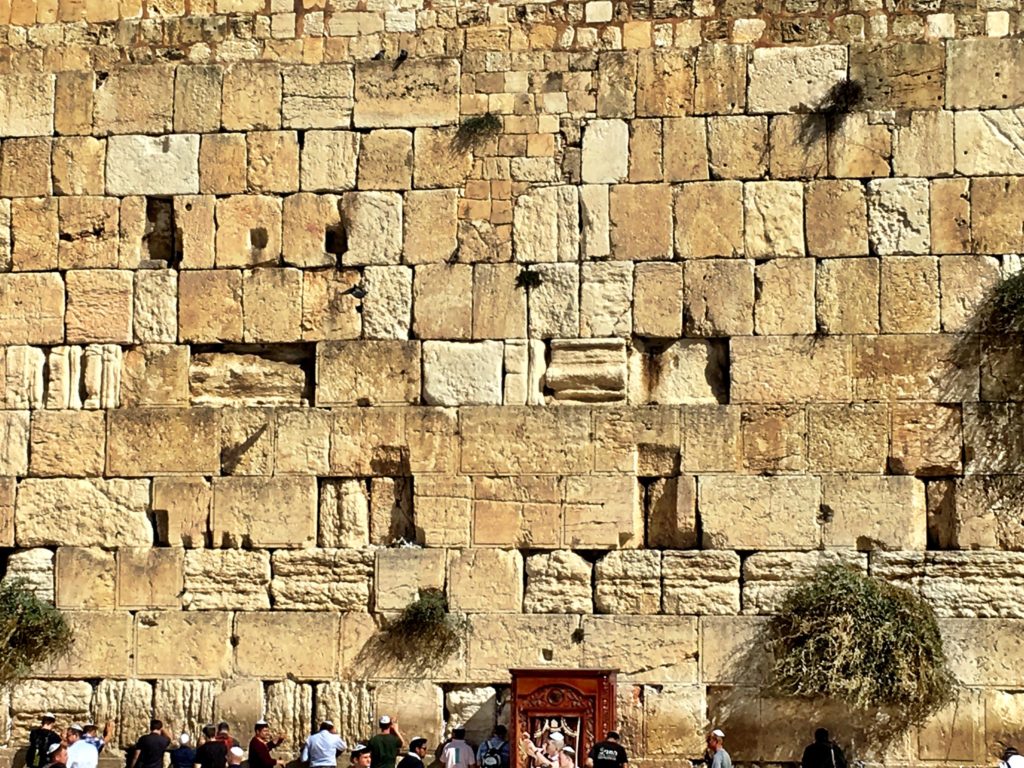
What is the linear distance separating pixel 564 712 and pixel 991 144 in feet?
16.6

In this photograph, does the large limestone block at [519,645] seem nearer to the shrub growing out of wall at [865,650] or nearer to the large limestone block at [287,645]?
the large limestone block at [287,645]

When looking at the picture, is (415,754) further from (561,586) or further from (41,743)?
(41,743)

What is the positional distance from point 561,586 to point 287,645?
6.69 feet

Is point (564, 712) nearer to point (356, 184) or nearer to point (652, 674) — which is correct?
point (652, 674)

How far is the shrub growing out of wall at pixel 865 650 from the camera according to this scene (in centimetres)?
1246

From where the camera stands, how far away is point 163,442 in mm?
13844

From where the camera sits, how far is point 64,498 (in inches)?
547

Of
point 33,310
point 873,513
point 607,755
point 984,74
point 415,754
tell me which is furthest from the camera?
point 33,310

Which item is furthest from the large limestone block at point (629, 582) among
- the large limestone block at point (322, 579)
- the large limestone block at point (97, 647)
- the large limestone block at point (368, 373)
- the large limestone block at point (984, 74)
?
the large limestone block at point (984, 74)

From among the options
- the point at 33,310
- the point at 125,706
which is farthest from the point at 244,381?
the point at 125,706

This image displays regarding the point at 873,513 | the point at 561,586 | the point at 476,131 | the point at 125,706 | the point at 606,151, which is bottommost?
the point at 125,706

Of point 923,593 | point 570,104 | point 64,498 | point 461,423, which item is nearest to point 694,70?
point 570,104

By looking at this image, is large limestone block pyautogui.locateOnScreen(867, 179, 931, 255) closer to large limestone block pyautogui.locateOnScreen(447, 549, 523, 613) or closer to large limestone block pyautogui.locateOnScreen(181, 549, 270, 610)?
large limestone block pyautogui.locateOnScreen(447, 549, 523, 613)

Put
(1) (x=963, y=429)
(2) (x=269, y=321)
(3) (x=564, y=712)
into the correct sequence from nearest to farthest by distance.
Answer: (3) (x=564, y=712) → (1) (x=963, y=429) → (2) (x=269, y=321)
